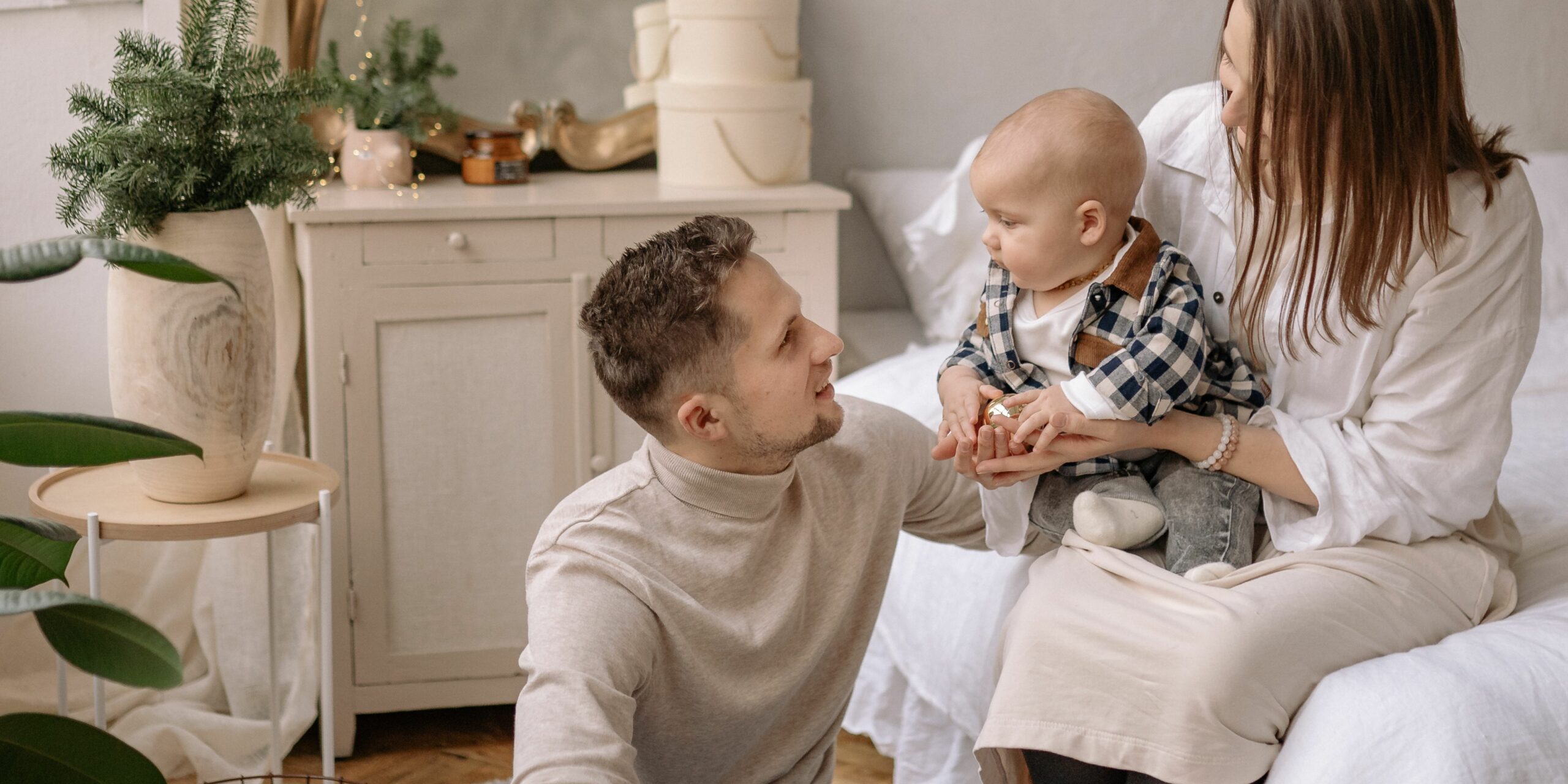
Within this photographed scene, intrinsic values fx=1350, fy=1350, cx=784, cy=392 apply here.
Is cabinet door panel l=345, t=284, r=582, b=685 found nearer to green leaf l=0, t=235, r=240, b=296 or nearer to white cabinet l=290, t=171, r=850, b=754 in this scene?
white cabinet l=290, t=171, r=850, b=754

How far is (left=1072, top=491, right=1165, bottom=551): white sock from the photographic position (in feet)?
4.37

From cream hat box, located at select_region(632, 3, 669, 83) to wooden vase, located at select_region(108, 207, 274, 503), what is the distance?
106 centimetres

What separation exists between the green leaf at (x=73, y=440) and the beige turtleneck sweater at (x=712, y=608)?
1.14ft

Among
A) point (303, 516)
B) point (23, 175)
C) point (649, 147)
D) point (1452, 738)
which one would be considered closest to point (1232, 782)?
point (1452, 738)

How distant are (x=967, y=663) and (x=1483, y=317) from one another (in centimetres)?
78

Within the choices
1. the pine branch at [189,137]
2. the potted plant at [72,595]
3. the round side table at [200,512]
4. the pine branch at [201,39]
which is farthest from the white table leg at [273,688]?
the potted plant at [72,595]

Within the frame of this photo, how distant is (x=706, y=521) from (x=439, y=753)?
1.27 m

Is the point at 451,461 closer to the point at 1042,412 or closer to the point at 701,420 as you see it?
the point at 701,420

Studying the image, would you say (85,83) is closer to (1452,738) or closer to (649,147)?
(649,147)

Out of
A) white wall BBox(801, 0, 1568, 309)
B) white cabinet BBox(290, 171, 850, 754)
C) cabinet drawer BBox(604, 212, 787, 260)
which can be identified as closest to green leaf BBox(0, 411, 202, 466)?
white cabinet BBox(290, 171, 850, 754)

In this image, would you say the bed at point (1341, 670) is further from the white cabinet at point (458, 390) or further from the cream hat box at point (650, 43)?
the cream hat box at point (650, 43)

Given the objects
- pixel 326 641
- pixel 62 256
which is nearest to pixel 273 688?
pixel 326 641

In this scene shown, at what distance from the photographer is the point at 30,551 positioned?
41.6 inches

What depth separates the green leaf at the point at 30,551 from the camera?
3.41 feet
